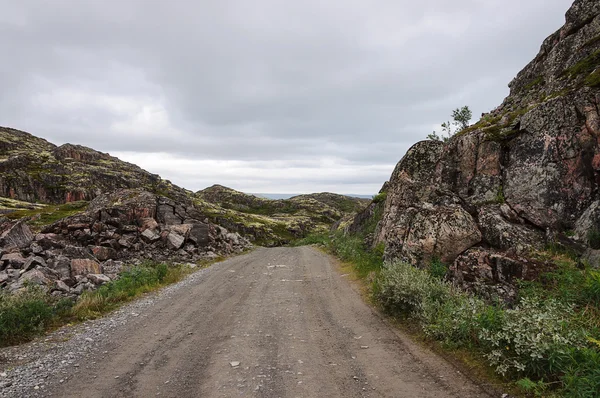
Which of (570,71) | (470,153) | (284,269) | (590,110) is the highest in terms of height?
(570,71)

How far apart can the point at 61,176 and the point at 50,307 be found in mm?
128186

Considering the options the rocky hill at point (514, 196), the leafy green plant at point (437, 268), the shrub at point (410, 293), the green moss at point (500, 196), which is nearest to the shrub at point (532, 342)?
the shrub at point (410, 293)

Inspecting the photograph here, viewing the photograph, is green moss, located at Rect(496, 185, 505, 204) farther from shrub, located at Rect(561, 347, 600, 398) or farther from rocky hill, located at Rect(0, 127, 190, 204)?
rocky hill, located at Rect(0, 127, 190, 204)

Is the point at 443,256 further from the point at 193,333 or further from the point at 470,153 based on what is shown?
the point at 193,333

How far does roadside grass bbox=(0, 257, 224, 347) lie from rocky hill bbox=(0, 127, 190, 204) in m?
72.4

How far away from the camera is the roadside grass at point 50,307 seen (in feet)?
36.9

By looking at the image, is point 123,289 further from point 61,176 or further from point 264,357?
point 61,176

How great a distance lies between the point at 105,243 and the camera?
99.8ft

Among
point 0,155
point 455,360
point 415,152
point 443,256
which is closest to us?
point 455,360

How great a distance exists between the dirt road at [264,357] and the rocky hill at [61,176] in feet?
261

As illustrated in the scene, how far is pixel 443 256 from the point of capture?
15195 millimetres

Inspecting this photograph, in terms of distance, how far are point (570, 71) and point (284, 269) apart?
23818 mm

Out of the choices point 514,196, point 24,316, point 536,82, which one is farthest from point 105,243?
point 536,82

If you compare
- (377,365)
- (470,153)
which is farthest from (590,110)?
(377,365)
